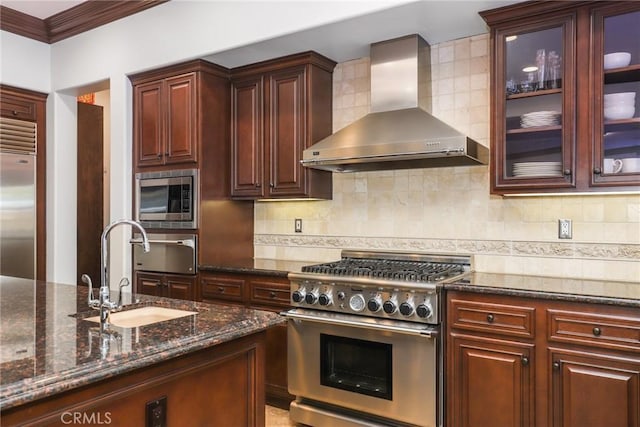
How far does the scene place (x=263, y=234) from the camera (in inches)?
158

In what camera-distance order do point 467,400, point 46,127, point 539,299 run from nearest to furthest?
point 539,299 → point 467,400 → point 46,127

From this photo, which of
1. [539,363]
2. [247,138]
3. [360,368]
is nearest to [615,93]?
[539,363]

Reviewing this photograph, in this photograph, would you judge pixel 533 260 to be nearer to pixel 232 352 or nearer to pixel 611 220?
pixel 611 220

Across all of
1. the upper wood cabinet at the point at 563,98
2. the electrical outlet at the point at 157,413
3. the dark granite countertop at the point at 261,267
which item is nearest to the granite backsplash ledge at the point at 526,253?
the dark granite countertop at the point at 261,267

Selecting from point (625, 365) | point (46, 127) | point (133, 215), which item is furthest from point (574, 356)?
point (46, 127)

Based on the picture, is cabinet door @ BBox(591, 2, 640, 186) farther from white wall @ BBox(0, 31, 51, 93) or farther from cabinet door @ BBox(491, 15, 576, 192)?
white wall @ BBox(0, 31, 51, 93)

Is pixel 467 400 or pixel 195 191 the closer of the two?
pixel 467 400

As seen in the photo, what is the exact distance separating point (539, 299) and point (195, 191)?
2.44 metres

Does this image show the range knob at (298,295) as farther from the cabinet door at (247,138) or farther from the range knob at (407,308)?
the cabinet door at (247,138)

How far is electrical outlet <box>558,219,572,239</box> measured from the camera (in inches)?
108

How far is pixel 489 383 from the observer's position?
2.38 metres

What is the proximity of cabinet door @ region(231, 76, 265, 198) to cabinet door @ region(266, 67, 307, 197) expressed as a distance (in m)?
0.09

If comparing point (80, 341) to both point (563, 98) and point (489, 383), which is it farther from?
point (563, 98)

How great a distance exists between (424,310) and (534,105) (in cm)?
131
